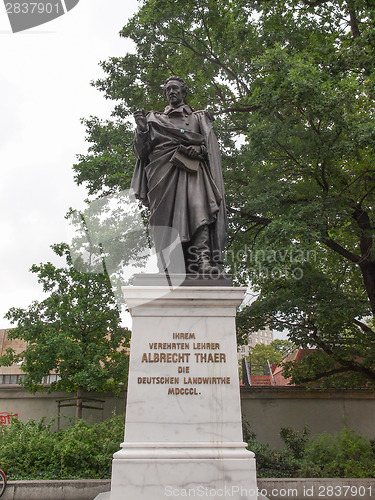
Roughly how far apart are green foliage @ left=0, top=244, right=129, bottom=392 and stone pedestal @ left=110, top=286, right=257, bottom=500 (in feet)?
33.8

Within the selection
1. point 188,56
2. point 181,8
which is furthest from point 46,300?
point 181,8

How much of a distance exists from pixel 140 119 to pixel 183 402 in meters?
3.84

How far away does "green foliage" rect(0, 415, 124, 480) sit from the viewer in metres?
7.84

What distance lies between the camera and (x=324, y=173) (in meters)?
12.5

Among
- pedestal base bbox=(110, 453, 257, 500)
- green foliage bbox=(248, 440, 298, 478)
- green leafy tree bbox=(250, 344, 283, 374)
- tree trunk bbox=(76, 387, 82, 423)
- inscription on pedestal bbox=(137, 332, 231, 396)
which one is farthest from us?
green leafy tree bbox=(250, 344, 283, 374)

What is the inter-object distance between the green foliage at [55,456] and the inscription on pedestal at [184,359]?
4.37 m

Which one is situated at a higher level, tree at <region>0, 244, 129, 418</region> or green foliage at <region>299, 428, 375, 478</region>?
tree at <region>0, 244, 129, 418</region>

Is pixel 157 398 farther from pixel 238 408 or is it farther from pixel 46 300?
pixel 46 300

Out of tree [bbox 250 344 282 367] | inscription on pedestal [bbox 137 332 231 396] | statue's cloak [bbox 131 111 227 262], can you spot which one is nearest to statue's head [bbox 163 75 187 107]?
statue's cloak [bbox 131 111 227 262]

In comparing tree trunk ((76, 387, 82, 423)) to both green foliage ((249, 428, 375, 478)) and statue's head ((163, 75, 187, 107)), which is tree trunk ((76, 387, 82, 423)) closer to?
green foliage ((249, 428, 375, 478))

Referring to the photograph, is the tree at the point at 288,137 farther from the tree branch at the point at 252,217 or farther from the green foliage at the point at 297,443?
the green foliage at the point at 297,443

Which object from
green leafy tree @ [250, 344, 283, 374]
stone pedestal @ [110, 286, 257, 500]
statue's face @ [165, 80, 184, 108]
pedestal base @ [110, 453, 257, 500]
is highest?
green leafy tree @ [250, 344, 283, 374]

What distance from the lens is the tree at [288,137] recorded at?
1091cm

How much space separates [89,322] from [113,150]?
6.54 meters
